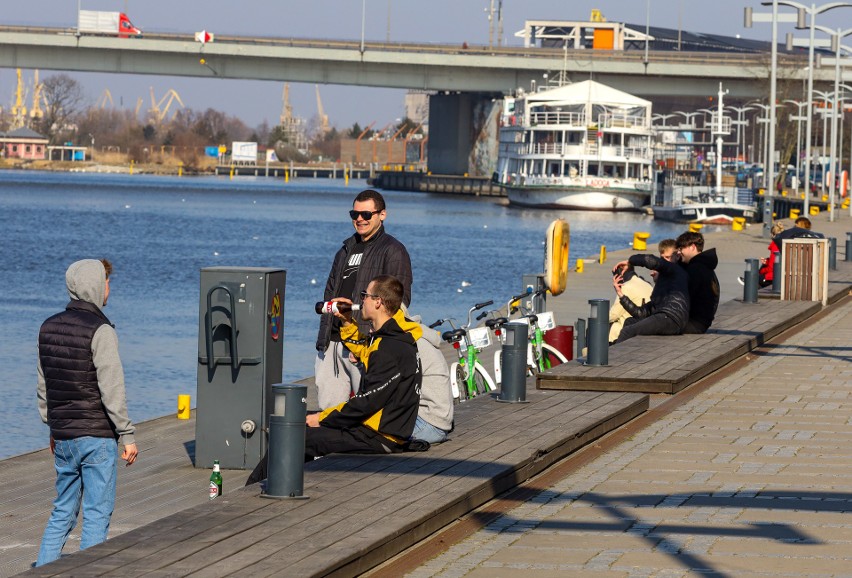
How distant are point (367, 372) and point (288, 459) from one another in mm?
1117

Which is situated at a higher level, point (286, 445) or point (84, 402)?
Answer: point (84, 402)

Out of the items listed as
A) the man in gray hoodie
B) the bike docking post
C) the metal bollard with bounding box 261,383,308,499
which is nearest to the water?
the bike docking post

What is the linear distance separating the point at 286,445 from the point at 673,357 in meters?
7.81

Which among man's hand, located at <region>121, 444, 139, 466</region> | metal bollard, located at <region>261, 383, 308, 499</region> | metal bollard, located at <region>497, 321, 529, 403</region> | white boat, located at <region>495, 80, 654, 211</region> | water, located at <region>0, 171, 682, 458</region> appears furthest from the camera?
white boat, located at <region>495, 80, 654, 211</region>

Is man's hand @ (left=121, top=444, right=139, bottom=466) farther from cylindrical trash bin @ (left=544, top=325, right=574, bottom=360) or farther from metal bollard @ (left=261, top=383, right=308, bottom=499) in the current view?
cylindrical trash bin @ (left=544, top=325, right=574, bottom=360)

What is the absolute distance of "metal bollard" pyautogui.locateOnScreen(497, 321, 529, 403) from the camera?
476 inches

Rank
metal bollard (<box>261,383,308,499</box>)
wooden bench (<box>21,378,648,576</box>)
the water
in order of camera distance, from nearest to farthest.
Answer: wooden bench (<box>21,378,648,576</box>)
metal bollard (<box>261,383,308,499</box>)
the water

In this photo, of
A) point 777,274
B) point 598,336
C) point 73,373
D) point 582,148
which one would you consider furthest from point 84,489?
point 582,148

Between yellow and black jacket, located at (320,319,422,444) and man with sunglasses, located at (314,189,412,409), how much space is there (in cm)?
86

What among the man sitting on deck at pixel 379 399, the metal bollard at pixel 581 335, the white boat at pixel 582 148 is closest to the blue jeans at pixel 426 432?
the man sitting on deck at pixel 379 399

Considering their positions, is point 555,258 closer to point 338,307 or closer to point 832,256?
point 338,307

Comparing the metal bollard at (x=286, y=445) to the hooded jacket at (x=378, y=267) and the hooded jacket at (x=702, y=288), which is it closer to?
the hooded jacket at (x=378, y=267)

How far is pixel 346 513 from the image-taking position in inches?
306

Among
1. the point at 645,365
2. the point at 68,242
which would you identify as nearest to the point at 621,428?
the point at 645,365
